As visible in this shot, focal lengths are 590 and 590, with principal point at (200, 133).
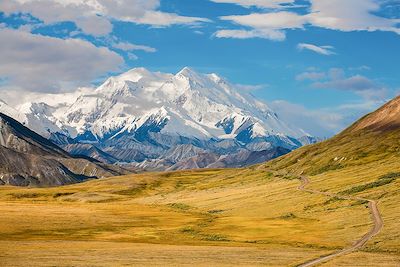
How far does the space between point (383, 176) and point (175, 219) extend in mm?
64482

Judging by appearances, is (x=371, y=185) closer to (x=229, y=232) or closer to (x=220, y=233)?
(x=229, y=232)

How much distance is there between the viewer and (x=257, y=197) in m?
196

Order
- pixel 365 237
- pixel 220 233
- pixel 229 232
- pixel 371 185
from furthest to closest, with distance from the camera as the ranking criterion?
pixel 371 185 < pixel 229 232 < pixel 220 233 < pixel 365 237

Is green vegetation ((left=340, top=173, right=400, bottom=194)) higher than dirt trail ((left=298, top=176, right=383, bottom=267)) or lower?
lower

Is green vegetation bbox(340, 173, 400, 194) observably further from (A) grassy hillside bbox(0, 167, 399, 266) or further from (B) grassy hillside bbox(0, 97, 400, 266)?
(A) grassy hillside bbox(0, 167, 399, 266)

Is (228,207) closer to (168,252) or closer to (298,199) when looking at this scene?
(298,199)

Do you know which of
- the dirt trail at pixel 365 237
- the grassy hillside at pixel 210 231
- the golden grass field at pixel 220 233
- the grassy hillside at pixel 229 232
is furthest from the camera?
the grassy hillside at pixel 210 231

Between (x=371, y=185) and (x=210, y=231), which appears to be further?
(x=371, y=185)

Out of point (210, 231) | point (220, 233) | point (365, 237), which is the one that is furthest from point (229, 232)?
point (365, 237)

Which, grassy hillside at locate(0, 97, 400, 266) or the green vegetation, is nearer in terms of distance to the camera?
grassy hillside at locate(0, 97, 400, 266)

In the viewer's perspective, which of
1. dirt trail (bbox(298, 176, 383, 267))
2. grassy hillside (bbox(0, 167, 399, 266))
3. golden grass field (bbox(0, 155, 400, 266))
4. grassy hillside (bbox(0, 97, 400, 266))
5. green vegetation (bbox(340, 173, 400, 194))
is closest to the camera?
dirt trail (bbox(298, 176, 383, 267))

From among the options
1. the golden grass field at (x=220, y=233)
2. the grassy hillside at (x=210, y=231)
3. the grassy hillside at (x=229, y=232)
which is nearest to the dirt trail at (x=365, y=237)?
the grassy hillside at (x=229, y=232)

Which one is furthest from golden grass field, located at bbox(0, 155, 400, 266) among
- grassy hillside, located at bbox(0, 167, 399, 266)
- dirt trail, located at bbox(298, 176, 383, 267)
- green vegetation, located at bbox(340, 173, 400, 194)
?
green vegetation, located at bbox(340, 173, 400, 194)

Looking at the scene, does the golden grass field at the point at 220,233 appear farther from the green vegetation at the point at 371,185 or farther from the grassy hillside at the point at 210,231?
the green vegetation at the point at 371,185
